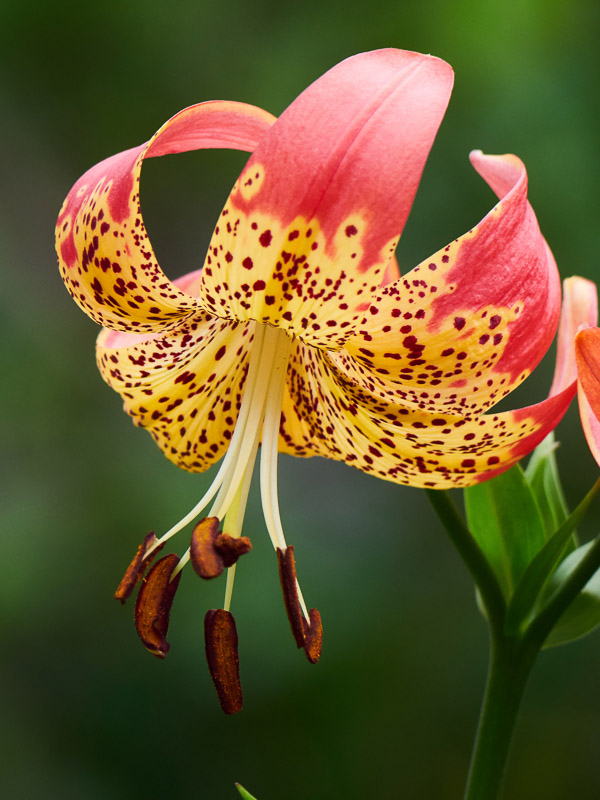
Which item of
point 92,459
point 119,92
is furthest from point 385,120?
point 119,92

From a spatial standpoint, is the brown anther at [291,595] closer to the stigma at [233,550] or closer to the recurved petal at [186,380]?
the stigma at [233,550]

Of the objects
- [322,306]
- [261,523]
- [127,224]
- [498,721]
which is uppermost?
[127,224]

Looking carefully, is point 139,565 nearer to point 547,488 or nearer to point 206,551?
point 206,551

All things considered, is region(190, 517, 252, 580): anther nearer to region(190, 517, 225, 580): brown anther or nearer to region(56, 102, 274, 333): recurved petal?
region(190, 517, 225, 580): brown anther

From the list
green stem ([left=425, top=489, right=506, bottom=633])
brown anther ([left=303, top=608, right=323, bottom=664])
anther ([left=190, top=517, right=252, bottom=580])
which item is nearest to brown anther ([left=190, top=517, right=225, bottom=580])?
anther ([left=190, top=517, right=252, bottom=580])

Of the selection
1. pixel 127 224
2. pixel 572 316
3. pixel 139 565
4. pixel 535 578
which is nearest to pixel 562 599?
pixel 535 578

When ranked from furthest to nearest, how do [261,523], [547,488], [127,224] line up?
1. [261,523]
2. [547,488]
3. [127,224]

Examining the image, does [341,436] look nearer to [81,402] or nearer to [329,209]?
[329,209]
